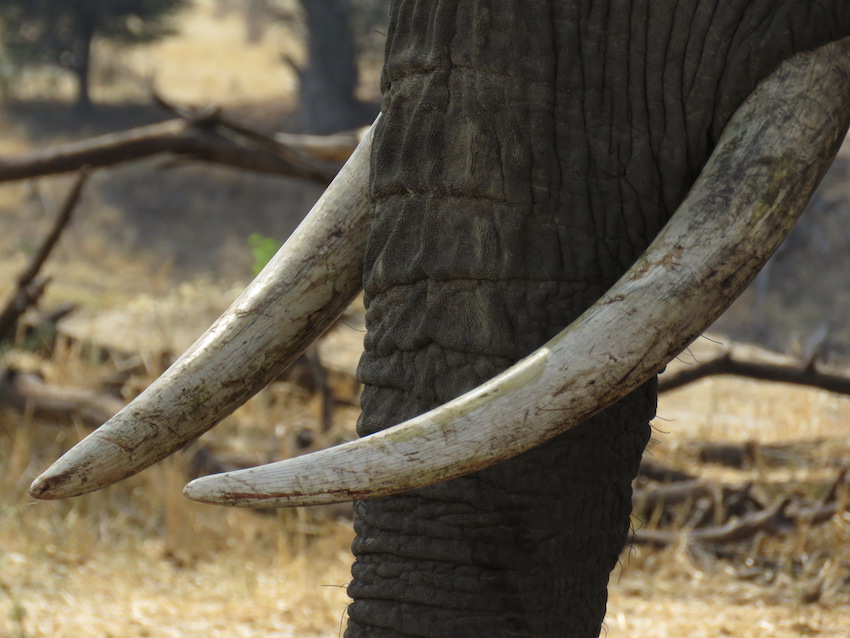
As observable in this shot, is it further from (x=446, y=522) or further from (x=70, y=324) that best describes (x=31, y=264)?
(x=446, y=522)

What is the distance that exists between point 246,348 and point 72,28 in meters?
18.0

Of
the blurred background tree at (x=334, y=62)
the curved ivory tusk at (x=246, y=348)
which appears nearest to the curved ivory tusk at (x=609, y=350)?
the curved ivory tusk at (x=246, y=348)

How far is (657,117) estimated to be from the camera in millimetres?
1801

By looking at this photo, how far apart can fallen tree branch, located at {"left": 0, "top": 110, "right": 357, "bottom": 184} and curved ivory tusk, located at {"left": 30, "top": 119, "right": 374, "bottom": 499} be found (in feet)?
10.0

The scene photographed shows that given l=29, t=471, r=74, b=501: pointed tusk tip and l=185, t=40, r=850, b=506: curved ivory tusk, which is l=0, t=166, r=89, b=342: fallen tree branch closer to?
l=29, t=471, r=74, b=501: pointed tusk tip

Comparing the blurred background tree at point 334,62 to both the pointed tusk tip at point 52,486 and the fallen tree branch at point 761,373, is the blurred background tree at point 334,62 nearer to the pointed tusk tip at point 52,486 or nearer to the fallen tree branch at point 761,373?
the fallen tree branch at point 761,373

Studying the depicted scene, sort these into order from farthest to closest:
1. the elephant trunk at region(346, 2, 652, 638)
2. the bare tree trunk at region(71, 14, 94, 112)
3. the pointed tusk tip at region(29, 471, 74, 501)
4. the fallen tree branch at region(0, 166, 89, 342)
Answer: the bare tree trunk at region(71, 14, 94, 112)
the fallen tree branch at region(0, 166, 89, 342)
the pointed tusk tip at region(29, 471, 74, 501)
the elephant trunk at region(346, 2, 652, 638)


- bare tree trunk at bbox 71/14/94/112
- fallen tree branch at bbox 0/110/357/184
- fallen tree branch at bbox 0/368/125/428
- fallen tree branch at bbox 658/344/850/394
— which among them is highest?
bare tree trunk at bbox 71/14/94/112

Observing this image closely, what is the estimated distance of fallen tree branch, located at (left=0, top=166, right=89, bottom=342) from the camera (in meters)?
4.99

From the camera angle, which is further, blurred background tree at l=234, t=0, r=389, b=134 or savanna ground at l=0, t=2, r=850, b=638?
blurred background tree at l=234, t=0, r=389, b=134

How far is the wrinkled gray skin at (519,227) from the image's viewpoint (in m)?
1.70

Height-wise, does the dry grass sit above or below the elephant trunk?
below

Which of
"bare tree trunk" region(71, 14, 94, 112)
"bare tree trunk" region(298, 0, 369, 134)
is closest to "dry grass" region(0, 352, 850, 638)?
"bare tree trunk" region(298, 0, 369, 134)

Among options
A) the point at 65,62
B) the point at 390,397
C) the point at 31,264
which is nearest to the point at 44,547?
the point at 31,264
